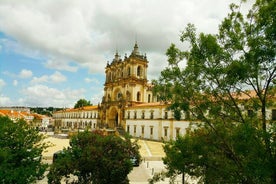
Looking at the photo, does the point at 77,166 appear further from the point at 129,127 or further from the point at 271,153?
the point at 129,127

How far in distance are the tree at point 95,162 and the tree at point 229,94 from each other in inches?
122

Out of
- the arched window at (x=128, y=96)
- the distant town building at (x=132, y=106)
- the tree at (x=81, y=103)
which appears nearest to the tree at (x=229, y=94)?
the distant town building at (x=132, y=106)

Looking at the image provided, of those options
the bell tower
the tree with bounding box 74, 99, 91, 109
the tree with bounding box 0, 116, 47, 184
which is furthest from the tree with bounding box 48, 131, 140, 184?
the tree with bounding box 74, 99, 91, 109

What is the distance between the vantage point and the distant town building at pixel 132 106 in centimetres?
4612

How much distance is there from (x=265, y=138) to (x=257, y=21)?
3.96 meters

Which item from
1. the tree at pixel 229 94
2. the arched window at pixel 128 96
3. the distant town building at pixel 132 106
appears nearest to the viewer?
the tree at pixel 229 94

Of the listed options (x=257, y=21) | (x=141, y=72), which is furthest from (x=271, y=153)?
(x=141, y=72)

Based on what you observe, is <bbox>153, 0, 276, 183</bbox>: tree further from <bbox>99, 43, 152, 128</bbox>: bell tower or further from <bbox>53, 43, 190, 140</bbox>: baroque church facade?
<bbox>99, 43, 152, 128</bbox>: bell tower

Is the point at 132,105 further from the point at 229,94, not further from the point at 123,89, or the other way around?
the point at 229,94

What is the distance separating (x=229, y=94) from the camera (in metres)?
9.23

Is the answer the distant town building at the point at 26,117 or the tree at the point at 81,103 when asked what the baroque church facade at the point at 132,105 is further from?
the tree at the point at 81,103

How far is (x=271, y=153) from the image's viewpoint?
26.9 ft

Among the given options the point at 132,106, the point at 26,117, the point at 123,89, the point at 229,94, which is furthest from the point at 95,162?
the point at 26,117

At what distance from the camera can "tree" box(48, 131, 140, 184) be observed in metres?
11.1
